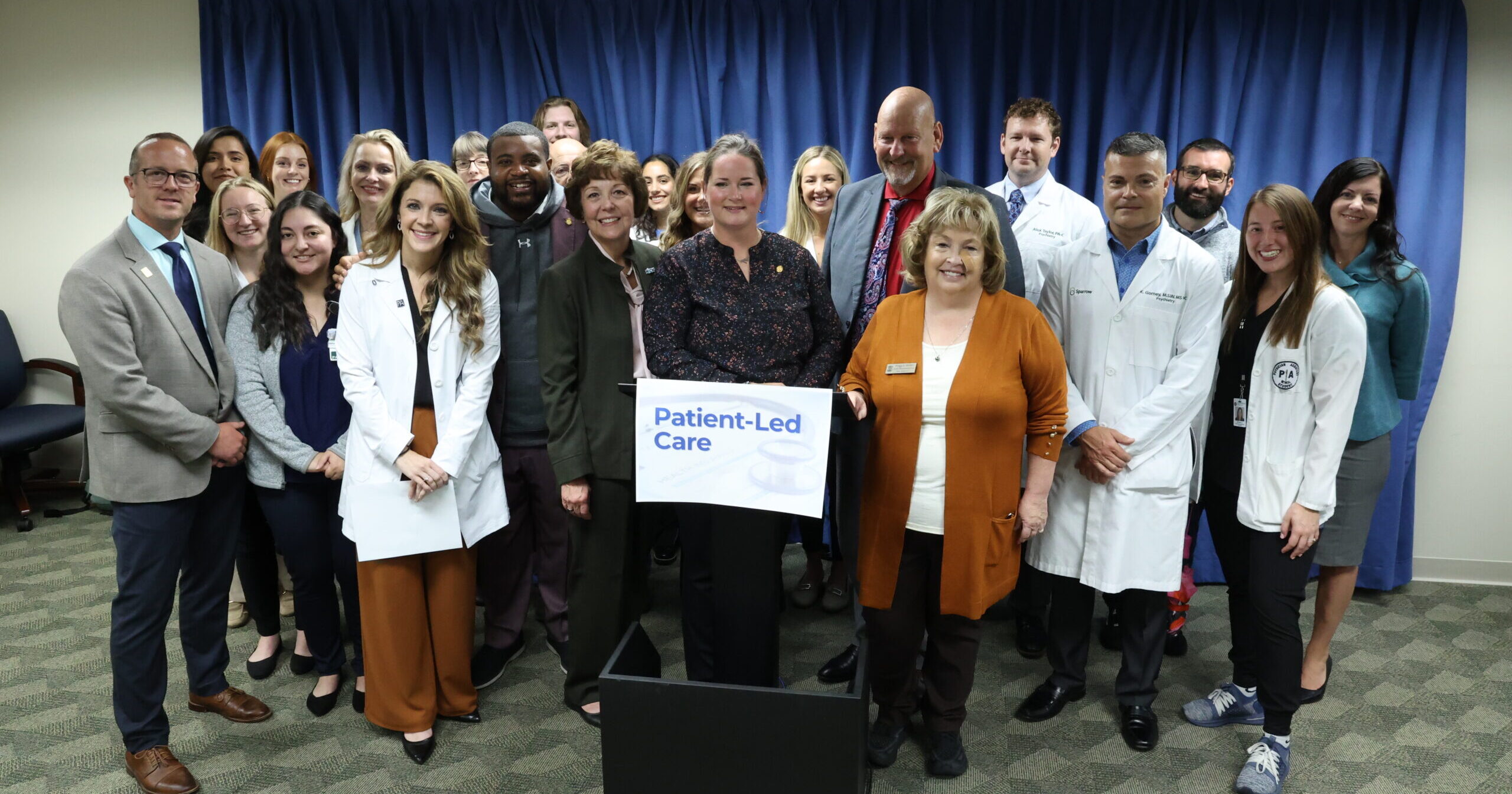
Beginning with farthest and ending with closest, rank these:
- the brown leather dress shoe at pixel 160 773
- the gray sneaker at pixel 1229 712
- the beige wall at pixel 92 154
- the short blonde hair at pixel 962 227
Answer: the beige wall at pixel 92 154 < the gray sneaker at pixel 1229 712 < the brown leather dress shoe at pixel 160 773 < the short blonde hair at pixel 962 227

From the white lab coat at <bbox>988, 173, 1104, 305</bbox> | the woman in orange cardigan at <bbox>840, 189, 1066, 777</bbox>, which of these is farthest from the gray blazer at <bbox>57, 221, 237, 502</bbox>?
the white lab coat at <bbox>988, 173, 1104, 305</bbox>

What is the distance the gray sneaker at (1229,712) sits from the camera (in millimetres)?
2736

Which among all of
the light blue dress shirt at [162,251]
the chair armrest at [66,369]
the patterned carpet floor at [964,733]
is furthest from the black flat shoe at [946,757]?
the chair armrest at [66,369]

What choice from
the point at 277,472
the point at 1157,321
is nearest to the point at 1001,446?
the point at 1157,321

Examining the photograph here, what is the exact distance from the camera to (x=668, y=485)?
6.38 ft

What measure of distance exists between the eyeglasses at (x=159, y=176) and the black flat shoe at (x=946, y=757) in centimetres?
268

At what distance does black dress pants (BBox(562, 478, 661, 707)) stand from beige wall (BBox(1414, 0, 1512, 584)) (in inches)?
145

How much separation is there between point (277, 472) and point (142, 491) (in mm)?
398

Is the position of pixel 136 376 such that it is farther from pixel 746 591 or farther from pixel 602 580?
pixel 746 591

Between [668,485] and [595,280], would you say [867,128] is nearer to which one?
[595,280]

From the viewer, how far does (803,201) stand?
139 inches

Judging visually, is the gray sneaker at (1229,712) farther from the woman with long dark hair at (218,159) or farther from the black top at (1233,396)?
the woman with long dark hair at (218,159)

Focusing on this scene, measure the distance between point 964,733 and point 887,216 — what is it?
1642mm

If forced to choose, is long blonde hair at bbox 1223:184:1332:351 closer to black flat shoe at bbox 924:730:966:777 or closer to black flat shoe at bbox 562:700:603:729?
black flat shoe at bbox 924:730:966:777
